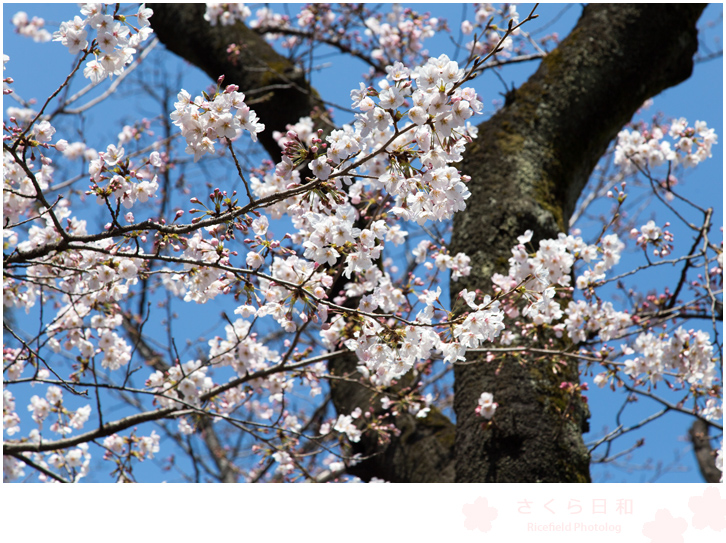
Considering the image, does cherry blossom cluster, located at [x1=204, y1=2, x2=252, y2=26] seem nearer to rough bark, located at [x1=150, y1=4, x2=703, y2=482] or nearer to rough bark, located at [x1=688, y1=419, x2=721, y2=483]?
rough bark, located at [x1=150, y1=4, x2=703, y2=482]

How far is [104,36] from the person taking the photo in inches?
56.4

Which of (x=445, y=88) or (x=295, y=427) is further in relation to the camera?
(x=295, y=427)

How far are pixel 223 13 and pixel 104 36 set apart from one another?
240 centimetres

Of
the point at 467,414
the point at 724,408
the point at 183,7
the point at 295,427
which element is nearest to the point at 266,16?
the point at 183,7

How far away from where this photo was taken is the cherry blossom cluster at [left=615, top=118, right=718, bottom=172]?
10.1 feet

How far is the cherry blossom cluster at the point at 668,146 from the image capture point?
10.1ft

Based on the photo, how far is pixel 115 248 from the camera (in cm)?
171

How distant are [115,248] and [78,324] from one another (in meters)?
1.25

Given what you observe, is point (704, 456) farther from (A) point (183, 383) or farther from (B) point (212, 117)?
(B) point (212, 117)

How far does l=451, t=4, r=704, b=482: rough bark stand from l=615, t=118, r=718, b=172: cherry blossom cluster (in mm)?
215

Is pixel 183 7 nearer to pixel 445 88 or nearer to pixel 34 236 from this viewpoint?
pixel 34 236

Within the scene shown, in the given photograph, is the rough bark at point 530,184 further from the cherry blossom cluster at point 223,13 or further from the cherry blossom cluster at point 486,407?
the cherry blossom cluster at point 223,13

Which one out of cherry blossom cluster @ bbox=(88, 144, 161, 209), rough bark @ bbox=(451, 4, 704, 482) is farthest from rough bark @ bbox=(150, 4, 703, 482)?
cherry blossom cluster @ bbox=(88, 144, 161, 209)

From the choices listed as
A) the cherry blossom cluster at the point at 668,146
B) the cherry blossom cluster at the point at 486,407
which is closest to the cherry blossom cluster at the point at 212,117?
the cherry blossom cluster at the point at 486,407
